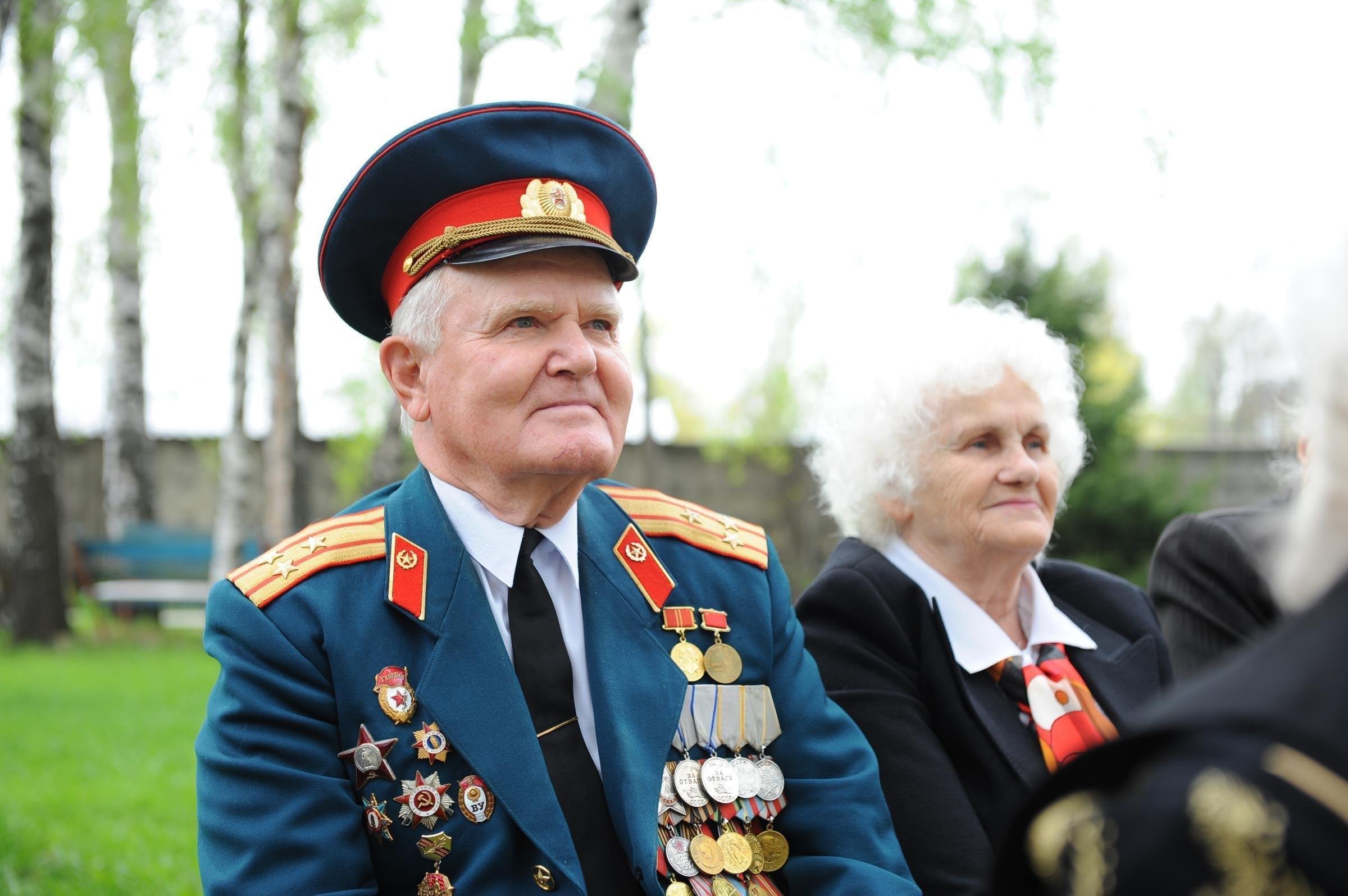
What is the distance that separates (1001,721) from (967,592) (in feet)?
1.22

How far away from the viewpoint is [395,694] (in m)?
2.00

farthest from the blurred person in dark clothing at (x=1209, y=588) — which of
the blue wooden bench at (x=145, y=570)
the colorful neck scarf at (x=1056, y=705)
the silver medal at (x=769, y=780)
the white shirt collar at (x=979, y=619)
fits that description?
the blue wooden bench at (x=145, y=570)

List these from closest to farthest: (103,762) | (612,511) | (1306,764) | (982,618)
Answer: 1. (1306,764)
2. (612,511)
3. (982,618)
4. (103,762)

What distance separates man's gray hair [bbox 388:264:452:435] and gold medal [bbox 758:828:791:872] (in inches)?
43.5

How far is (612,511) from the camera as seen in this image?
2455 mm

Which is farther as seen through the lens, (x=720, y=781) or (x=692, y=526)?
(x=692, y=526)

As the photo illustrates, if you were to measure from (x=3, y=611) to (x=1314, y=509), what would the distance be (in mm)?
12310

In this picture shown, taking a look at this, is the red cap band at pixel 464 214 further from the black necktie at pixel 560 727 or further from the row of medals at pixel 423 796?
the row of medals at pixel 423 796

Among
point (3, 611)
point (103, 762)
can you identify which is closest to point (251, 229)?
point (3, 611)

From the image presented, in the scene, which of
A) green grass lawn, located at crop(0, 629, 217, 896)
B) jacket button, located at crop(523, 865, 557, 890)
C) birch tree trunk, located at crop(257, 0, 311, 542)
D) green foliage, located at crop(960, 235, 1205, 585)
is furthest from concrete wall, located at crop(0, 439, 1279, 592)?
jacket button, located at crop(523, 865, 557, 890)

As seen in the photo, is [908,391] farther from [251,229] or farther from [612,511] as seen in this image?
[251,229]

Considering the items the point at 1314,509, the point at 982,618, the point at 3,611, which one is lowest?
the point at 3,611

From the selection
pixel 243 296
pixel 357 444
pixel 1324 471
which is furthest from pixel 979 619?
pixel 357 444

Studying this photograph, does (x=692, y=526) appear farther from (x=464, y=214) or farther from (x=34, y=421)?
(x=34, y=421)
